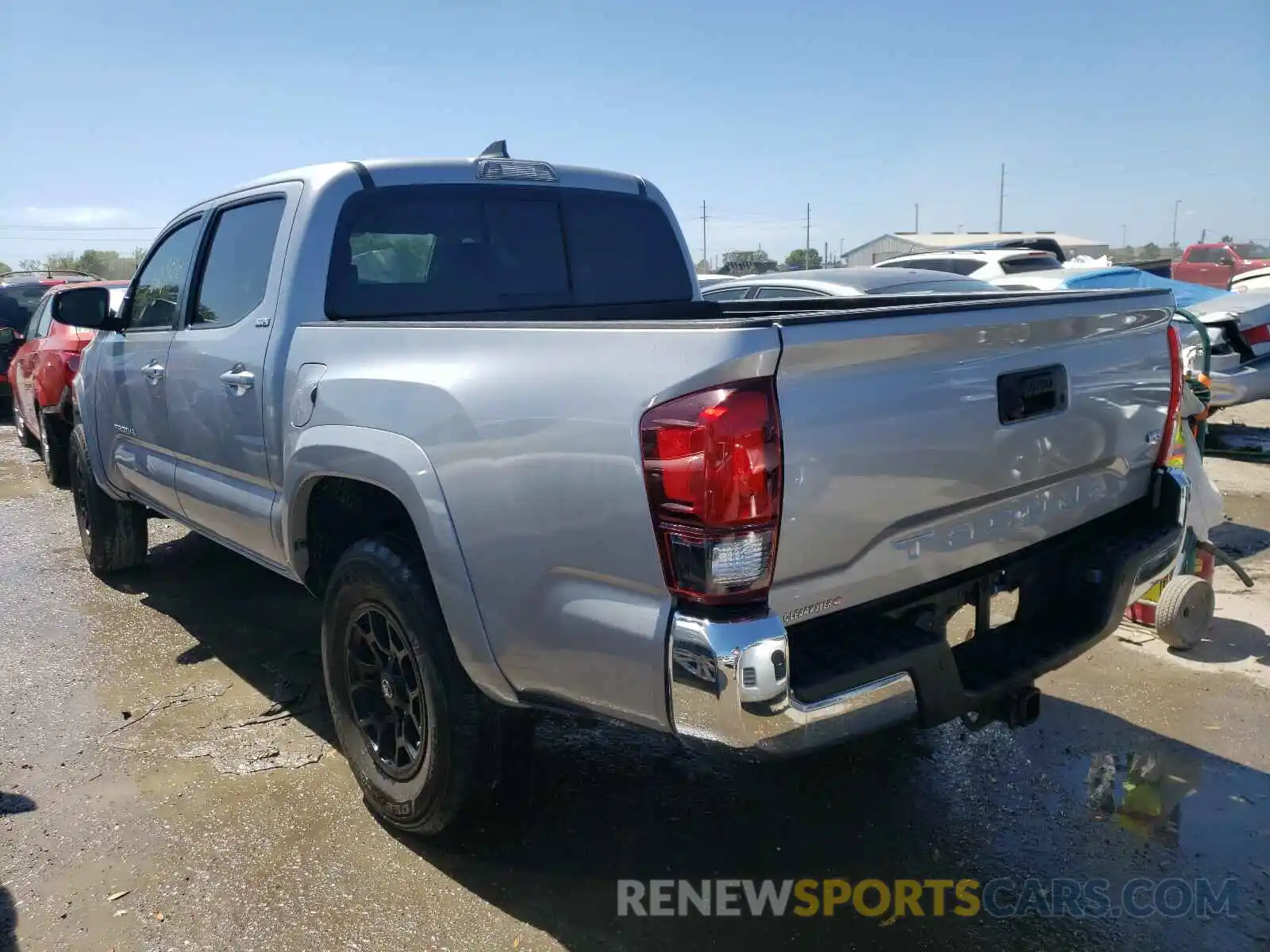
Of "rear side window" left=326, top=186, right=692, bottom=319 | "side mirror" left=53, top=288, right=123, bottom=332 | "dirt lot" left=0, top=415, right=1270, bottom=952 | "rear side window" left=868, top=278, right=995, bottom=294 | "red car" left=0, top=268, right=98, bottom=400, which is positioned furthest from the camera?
"red car" left=0, top=268, right=98, bottom=400

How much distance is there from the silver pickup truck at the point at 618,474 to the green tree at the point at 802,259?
4224 cm

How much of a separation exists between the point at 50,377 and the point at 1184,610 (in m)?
7.77

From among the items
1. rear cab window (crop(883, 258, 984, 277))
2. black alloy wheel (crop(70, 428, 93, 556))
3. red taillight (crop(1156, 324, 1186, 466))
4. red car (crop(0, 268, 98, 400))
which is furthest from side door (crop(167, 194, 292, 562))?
red car (crop(0, 268, 98, 400))

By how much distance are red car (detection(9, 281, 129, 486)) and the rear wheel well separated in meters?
3.91

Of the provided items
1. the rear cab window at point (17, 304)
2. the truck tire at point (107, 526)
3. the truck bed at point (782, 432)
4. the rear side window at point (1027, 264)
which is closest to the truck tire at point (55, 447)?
the truck tire at point (107, 526)

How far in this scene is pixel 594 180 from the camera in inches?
165

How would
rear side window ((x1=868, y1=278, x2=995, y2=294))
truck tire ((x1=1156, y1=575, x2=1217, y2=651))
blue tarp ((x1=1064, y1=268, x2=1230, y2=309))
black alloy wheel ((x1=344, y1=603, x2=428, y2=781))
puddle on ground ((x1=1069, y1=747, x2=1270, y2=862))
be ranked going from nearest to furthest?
black alloy wheel ((x1=344, y1=603, x2=428, y2=781)) → puddle on ground ((x1=1069, y1=747, x2=1270, y2=862)) → truck tire ((x1=1156, y1=575, x2=1217, y2=651)) → rear side window ((x1=868, y1=278, x2=995, y2=294)) → blue tarp ((x1=1064, y1=268, x2=1230, y2=309))

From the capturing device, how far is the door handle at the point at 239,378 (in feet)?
11.7

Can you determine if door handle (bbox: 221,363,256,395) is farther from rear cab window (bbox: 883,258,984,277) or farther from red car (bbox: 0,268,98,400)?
red car (bbox: 0,268,98,400)

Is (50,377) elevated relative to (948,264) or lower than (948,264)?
lower

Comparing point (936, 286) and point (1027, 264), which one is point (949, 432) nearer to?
point (936, 286)

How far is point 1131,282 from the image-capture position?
34.0ft

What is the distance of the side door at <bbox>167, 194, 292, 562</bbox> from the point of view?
3.59m

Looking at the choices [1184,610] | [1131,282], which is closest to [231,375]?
[1184,610]
